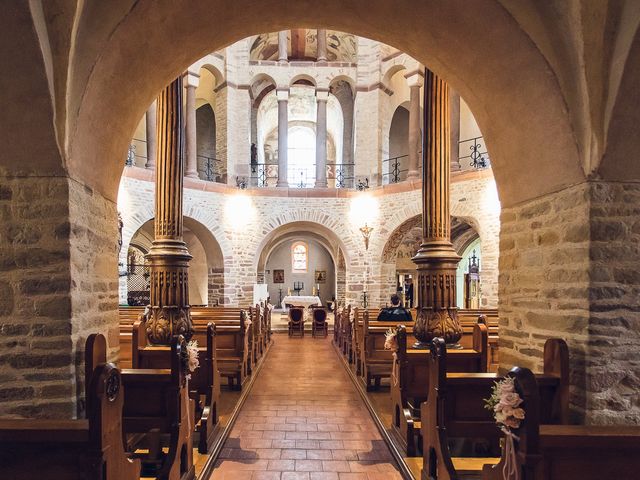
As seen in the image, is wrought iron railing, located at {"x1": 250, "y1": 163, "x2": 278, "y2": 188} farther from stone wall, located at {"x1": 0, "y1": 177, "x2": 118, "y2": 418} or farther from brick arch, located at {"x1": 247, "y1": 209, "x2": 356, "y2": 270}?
stone wall, located at {"x1": 0, "y1": 177, "x2": 118, "y2": 418}

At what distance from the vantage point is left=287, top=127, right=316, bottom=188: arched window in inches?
914

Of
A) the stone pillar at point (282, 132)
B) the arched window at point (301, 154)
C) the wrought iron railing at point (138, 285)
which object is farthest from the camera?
the arched window at point (301, 154)

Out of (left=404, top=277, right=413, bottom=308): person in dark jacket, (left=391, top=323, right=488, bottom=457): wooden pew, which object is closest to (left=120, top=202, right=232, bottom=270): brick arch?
(left=404, top=277, right=413, bottom=308): person in dark jacket

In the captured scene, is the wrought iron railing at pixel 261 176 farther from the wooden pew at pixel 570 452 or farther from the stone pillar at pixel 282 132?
the wooden pew at pixel 570 452

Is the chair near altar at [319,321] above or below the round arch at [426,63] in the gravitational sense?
below

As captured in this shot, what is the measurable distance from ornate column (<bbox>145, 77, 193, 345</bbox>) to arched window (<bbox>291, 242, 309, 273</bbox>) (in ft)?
56.1

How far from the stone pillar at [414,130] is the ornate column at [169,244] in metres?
9.31

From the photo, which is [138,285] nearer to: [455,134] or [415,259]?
[455,134]

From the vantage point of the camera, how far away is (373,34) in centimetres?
442

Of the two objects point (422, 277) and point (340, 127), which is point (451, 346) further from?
point (340, 127)

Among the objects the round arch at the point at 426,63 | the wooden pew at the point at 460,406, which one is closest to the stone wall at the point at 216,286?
the round arch at the point at 426,63

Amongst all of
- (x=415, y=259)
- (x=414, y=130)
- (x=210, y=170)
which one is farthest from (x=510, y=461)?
(x=210, y=170)

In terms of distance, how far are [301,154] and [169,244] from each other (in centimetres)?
1928

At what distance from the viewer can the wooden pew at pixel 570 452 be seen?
6.92ft
